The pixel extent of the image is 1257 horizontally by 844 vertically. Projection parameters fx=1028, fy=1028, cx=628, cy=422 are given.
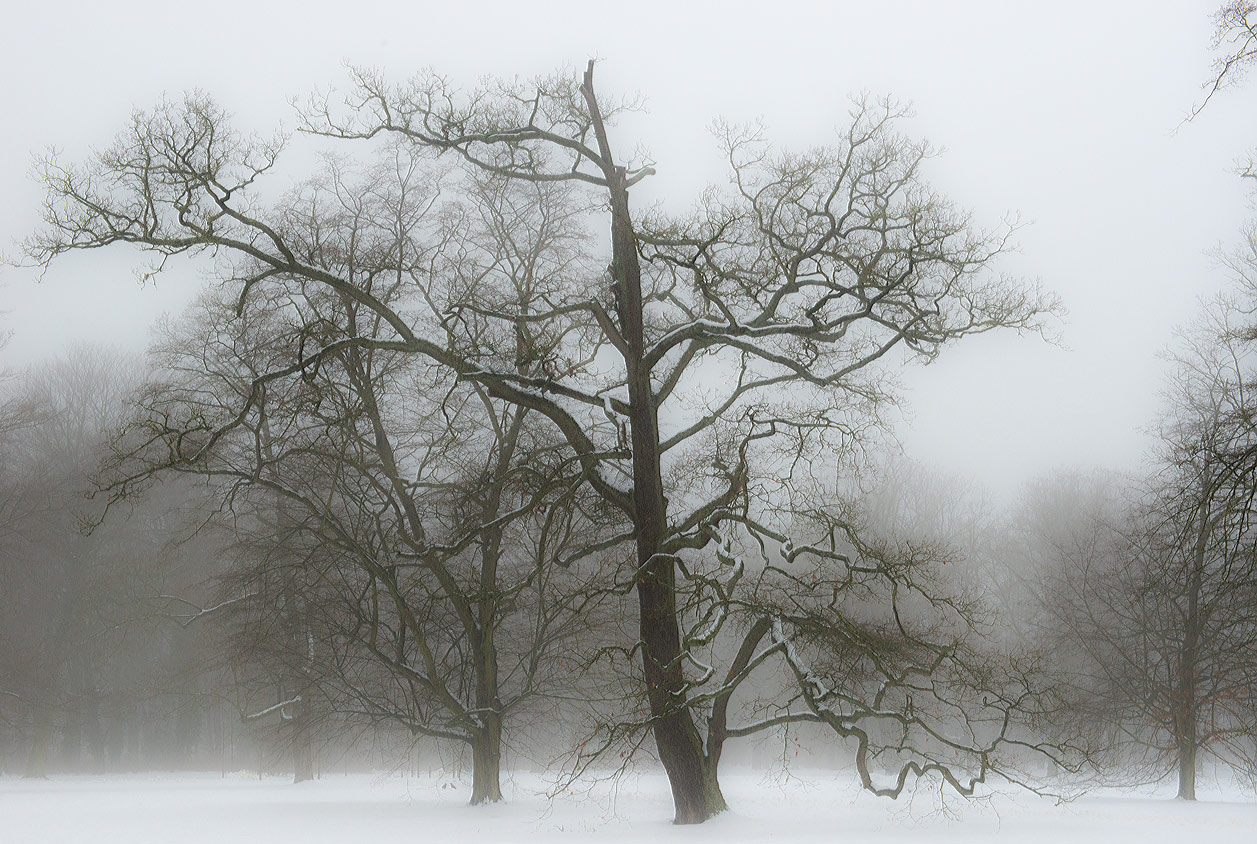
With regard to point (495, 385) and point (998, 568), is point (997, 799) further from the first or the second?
point (998, 568)

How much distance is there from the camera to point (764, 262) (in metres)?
15.9

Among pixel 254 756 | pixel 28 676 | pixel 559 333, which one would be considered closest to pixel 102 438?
pixel 28 676

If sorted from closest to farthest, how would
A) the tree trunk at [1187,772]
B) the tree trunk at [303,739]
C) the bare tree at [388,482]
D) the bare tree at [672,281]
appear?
the bare tree at [672,281] → the bare tree at [388,482] → the tree trunk at [303,739] → the tree trunk at [1187,772]

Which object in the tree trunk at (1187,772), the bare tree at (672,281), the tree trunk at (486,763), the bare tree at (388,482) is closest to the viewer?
the bare tree at (672,281)

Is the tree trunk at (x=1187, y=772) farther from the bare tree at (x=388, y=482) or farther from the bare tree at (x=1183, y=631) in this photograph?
the bare tree at (x=388, y=482)

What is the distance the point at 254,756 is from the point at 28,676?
40.4 feet

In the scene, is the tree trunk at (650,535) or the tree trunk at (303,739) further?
the tree trunk at (303,739)

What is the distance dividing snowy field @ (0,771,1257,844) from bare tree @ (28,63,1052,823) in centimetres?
182

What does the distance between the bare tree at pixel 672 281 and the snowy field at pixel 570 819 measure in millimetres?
1822

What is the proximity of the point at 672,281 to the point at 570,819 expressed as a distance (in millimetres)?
9475

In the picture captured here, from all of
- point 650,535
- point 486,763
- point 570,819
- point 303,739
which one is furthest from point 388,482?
point 650,535

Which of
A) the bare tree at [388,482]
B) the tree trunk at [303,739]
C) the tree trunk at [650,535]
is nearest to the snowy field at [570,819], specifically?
the tree trunk at [650,535]

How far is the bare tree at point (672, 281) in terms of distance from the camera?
1482 centimetres

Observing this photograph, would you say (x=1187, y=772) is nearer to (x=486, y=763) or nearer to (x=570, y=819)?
(x=570, y=819)
